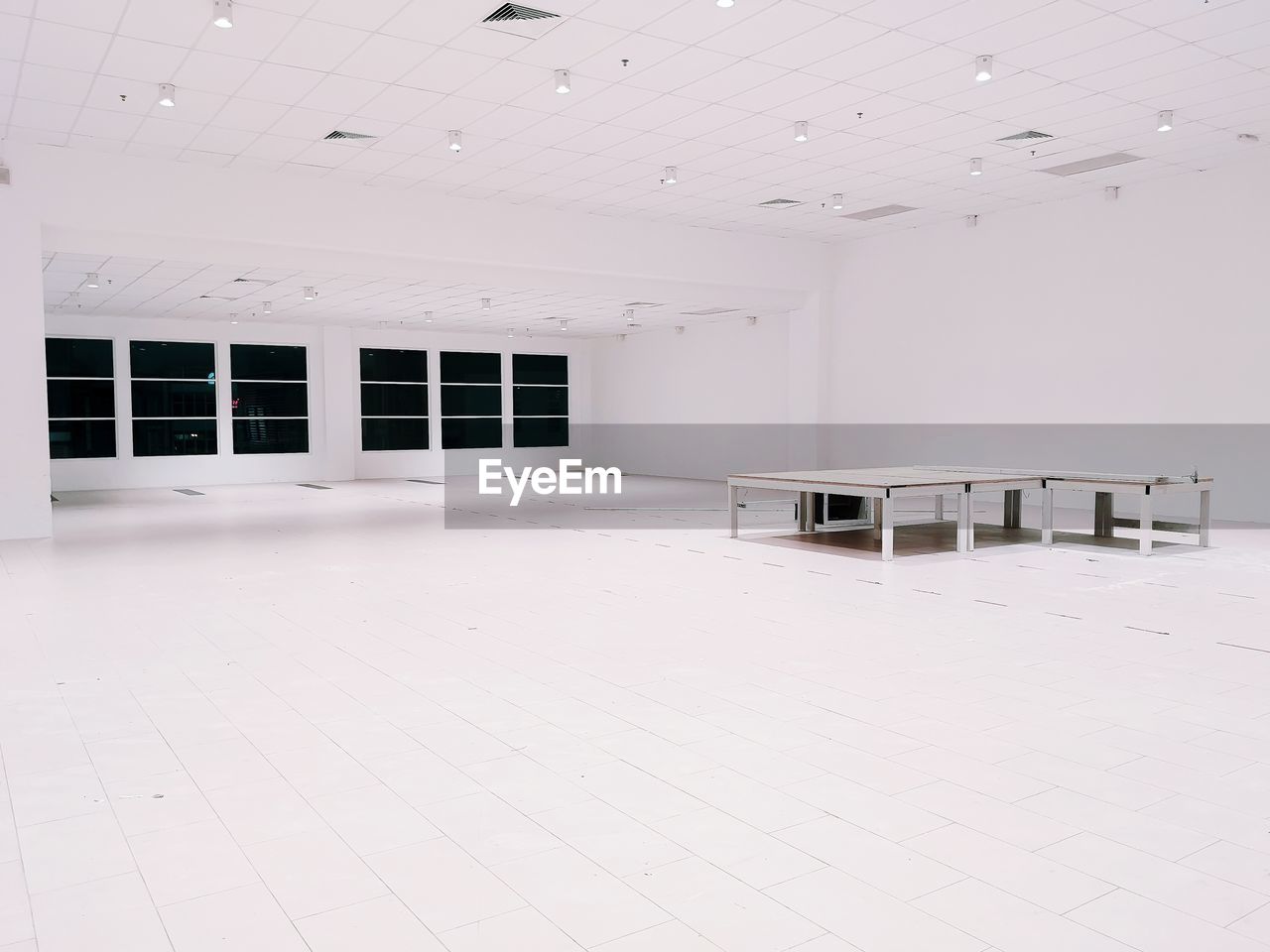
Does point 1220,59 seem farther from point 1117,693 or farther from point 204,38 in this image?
point 204,38

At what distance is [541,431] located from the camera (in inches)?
874

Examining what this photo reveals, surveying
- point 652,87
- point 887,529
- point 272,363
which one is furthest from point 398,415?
point 887,529

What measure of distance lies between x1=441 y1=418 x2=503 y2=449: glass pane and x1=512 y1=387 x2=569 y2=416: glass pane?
643 millimetres

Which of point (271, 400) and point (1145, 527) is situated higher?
point (271, 400)

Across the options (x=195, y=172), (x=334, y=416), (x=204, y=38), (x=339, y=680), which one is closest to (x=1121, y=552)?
(x=339, y=680)

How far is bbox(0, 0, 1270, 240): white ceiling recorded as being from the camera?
655cm

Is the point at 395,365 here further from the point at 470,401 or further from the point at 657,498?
the point at 657,498

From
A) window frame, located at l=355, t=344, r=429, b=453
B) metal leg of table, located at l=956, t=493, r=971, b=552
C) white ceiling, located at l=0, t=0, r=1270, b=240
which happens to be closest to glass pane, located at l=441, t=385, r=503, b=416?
window frame, located at l=355, t=344, r=429, b=453

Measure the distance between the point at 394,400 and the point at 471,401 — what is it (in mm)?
1692

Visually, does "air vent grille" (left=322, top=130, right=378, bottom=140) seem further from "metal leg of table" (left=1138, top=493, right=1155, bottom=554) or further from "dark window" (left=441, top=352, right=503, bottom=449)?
"dark window" (left=441, top=352, right=503, bottom=449)

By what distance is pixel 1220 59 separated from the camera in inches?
289

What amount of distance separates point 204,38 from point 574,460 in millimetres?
15890

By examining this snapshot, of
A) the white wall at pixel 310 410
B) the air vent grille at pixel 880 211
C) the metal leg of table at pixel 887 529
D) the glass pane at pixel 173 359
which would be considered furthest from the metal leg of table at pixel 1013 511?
the glass pane at pixel 173 359

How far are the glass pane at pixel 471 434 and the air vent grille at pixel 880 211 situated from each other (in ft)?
35.2
